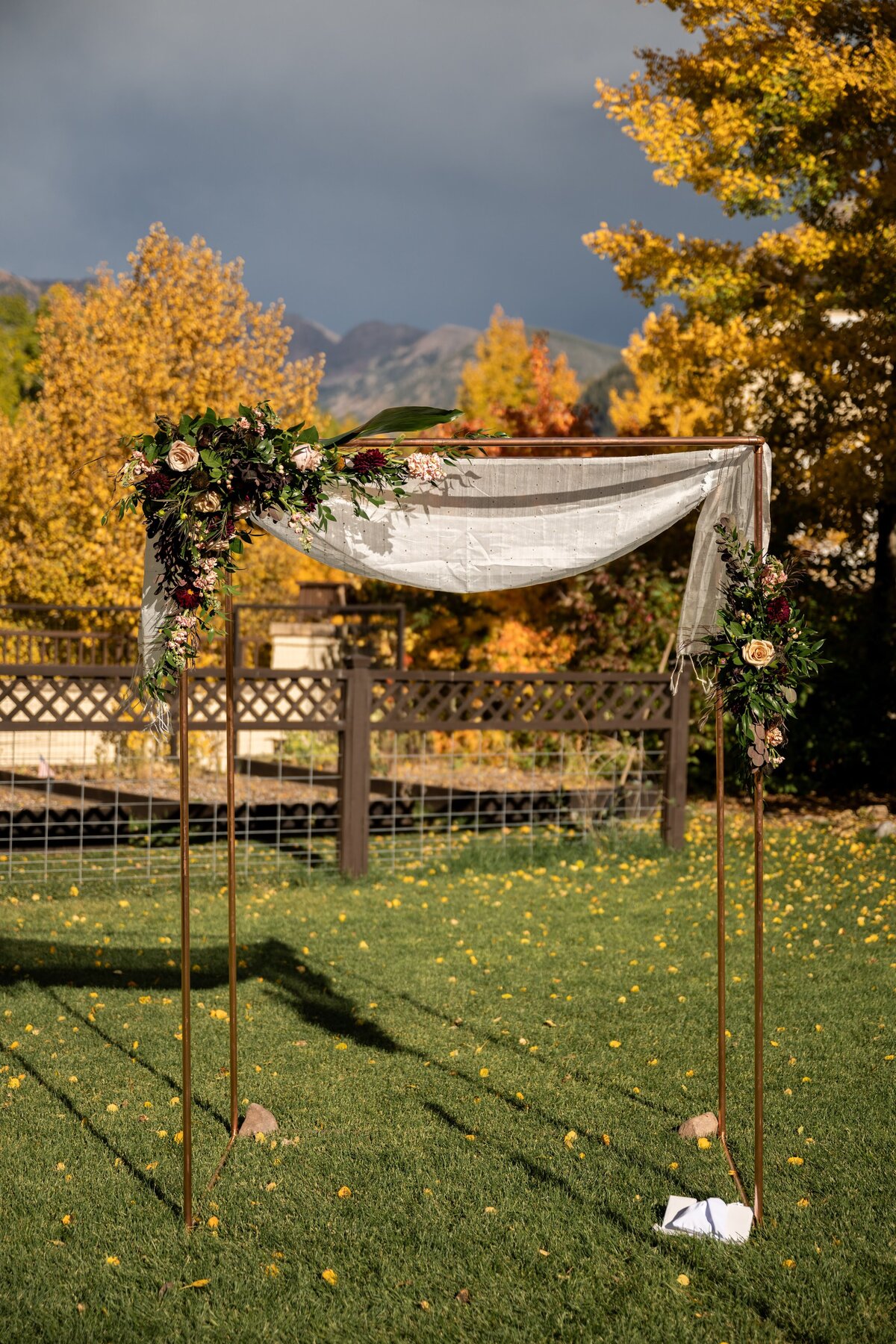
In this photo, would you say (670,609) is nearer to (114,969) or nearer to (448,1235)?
(114,969)

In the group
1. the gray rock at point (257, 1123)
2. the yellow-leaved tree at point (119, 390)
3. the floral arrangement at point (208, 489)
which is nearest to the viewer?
the floral arrangement at point (208, 489)

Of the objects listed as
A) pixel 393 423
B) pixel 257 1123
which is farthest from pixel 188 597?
pixel 257 1123

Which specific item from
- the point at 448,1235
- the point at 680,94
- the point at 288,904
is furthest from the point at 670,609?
the point at 448,1235

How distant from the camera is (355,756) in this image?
306 inches

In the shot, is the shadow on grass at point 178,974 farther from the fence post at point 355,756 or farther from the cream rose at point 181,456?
the cream rose at point 181,456

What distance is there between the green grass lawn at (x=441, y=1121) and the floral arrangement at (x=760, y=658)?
1.44 meters

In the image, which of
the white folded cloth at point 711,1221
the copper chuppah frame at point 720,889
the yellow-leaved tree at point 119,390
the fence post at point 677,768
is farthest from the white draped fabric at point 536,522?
the yellow-leaved tree at point 119,390

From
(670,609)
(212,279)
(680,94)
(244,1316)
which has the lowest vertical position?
(244,1316)

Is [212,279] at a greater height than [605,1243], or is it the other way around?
[212,279]

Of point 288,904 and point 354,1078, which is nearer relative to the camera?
point 354,1078

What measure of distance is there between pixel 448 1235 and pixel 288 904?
422 centimetres

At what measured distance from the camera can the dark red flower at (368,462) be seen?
3682 mm

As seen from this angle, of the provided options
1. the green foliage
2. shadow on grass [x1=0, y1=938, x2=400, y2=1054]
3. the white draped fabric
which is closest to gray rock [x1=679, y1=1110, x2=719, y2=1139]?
shadow on grass [x1=0, y1=938, x2=400, y2=1054]

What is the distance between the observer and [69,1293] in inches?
117
